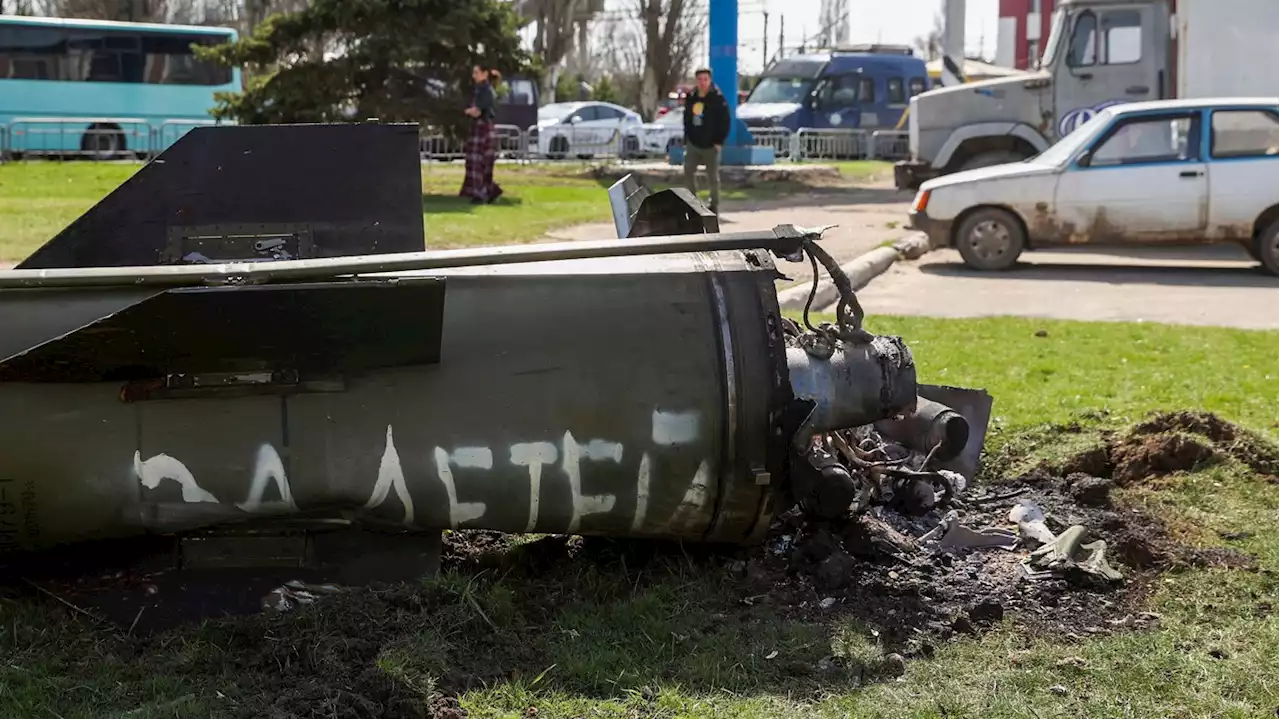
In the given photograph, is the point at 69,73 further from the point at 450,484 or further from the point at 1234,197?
the point at 450,484

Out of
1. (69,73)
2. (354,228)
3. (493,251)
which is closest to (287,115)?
(69,73)

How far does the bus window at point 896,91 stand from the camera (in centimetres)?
3250

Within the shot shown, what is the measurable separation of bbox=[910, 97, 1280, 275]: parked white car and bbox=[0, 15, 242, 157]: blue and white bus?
652 inches

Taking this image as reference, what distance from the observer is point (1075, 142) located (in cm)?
1223

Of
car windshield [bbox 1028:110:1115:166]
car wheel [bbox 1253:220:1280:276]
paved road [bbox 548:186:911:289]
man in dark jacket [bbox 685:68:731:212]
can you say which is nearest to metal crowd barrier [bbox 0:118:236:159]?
paved road [bbox 548:186:911:289]

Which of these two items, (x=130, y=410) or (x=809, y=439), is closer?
(x=130, y=410)

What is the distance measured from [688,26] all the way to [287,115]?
90.2 ft


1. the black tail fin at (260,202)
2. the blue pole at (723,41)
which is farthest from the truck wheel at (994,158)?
the black tail fin at (260,202)

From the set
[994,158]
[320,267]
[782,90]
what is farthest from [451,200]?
[782,90]

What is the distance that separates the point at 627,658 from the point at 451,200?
14.3 meters

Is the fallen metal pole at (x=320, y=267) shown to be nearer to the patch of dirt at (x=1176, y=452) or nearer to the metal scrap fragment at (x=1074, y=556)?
the metal scrap fragment at (x=1074, y=556)

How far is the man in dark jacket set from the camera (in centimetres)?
1488

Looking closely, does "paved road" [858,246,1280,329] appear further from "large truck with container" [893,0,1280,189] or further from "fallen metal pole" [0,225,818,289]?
"fallen metal pole" [0,225,818,289]

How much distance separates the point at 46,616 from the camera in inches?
146
